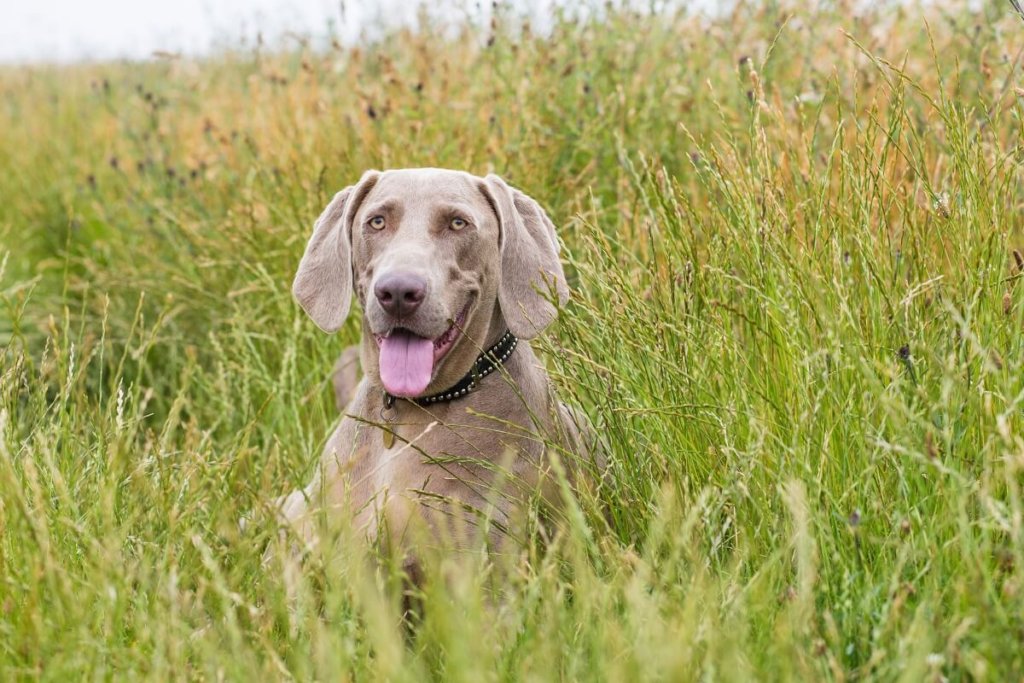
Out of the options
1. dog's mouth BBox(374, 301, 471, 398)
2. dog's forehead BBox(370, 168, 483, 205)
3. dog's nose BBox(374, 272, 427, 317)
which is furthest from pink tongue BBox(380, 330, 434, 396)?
dog's forehead BBox(370, 168, 483, 205)

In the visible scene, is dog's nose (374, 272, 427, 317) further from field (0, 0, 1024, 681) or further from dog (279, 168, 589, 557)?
field (0, 0, 1024, 681)

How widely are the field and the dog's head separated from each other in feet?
0.72

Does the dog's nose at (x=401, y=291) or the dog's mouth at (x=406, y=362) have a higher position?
the dog's nose at (x=401, y=291)

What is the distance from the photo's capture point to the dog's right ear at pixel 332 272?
3.44m

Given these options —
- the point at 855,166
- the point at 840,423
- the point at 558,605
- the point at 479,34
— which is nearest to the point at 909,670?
the point at 558,605

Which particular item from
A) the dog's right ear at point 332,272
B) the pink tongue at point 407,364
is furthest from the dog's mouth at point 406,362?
the dog's right ear at point 332,272

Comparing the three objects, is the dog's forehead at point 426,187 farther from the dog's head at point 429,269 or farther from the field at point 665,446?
the field at point 665,446

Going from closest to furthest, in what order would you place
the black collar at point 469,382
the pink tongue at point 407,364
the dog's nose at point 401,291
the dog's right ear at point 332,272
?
the dog's nose at point 401,291
the pink tongue at point 407,364
the black collar at point 469,382
the dog's right ear at point 332,272

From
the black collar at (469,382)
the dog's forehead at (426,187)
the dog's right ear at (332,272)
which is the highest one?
the dog's forehead at (426,187)

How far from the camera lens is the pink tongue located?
3.12 m

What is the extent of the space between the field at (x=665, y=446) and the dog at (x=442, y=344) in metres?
0.13

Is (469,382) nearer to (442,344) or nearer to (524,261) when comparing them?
(442,344)

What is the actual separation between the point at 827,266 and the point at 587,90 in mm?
2730

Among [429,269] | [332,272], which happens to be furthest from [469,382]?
[332,272]
